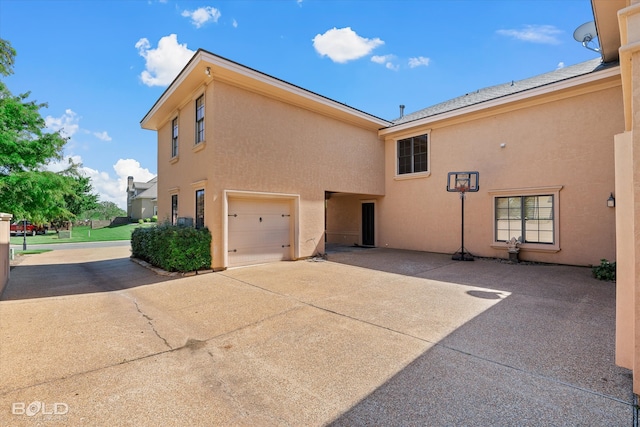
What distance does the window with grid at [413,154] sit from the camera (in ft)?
39.2

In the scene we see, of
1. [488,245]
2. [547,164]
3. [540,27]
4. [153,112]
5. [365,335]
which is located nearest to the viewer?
[365,335]

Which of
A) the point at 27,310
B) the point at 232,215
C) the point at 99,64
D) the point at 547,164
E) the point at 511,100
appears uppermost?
the point at 99,64

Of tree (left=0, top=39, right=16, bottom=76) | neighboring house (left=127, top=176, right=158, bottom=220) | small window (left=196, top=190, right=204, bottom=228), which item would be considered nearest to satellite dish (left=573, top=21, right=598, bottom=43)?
small window (left=196, top=190, right=204, bottom=228)

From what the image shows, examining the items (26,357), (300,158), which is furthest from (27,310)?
(300,158)

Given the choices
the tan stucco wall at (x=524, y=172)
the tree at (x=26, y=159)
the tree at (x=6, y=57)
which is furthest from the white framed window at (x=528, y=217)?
the tree at (x=6, y=57)

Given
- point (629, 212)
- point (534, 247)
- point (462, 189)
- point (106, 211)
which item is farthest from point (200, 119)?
point (106, 211)

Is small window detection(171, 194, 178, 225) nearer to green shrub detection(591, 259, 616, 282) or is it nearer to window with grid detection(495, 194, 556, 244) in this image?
window with grid detection(495, 194, 556, 244)

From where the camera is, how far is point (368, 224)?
13945mm

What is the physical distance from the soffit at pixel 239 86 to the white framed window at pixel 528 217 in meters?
5.83

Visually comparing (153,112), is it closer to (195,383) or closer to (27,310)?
(27,310)

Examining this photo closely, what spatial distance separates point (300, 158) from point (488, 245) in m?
7.35

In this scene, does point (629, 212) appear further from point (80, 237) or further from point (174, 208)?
point (80, 237)

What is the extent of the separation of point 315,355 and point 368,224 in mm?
11045

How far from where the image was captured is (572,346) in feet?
11.0
